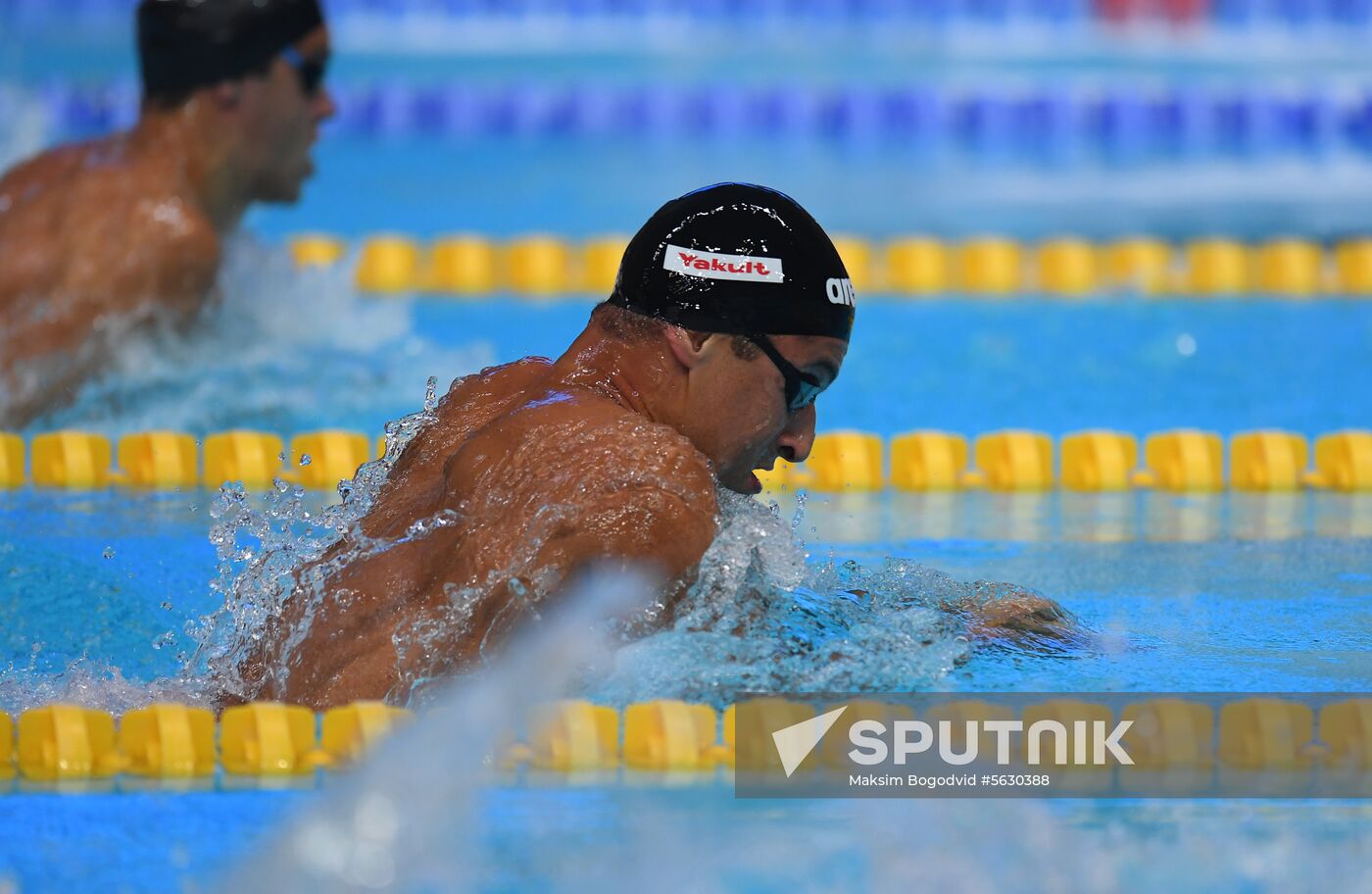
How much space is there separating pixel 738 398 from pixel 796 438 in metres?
0.13

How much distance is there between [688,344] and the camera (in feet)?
8.21

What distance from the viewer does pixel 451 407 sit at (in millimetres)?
2686

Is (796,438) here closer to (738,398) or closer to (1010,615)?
(738,398)

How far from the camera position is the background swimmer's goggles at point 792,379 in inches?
98.9

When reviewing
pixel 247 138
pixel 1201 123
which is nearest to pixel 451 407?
pixel 247 138

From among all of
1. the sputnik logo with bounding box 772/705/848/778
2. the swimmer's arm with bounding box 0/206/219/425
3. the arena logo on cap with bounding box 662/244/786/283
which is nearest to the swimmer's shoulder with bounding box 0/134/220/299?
the swimmer's arm with bounding box 0/206/219/425

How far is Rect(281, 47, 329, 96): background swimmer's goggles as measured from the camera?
4.65m

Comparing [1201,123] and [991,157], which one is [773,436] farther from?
[1201,123]

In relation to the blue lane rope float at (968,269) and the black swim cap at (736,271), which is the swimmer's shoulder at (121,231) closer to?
the blue lane rope float at (968,269)

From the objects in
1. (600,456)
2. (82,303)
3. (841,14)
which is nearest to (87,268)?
(82,303)

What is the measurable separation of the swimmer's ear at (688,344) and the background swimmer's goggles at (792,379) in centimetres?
6

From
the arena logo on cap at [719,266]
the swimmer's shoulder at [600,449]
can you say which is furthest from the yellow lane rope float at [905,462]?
the swimmer's shoulder at [600,449]

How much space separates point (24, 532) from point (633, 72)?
7.09 meters

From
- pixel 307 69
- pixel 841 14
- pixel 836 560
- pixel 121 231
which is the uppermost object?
pixel 841 14
